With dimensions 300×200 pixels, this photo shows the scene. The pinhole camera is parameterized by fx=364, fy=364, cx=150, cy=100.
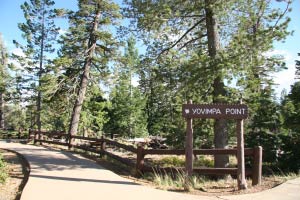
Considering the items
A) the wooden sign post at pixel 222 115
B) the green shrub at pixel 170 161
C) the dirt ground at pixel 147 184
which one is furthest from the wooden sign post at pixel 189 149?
the green shrub at pixel 170 161

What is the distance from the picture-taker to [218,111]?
10.0m

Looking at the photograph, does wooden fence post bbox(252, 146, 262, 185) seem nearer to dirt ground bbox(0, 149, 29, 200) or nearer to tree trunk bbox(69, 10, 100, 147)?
dirt ground bbox(0, 149, 29, 200)

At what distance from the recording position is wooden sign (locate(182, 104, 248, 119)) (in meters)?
9.91

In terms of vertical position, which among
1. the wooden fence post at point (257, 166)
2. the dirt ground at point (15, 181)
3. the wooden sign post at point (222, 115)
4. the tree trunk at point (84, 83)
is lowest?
the dirt ground at point (15, 181)

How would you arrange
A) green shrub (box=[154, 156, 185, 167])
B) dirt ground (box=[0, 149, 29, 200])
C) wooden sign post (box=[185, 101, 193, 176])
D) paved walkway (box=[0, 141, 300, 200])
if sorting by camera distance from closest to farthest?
paved walkway (box=[0, 141, 300, 200]) → dirt ground (box=[0, 149, 29, 200]) → wooden sign post (box=[185, 101, 193, 176]) → green shrub (box=[154, 156, 185, 167])

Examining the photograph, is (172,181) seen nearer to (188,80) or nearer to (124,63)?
A: (188,80)

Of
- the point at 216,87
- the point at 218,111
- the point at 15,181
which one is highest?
the point at 216,87

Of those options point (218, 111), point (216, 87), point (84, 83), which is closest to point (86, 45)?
point (84, 83)

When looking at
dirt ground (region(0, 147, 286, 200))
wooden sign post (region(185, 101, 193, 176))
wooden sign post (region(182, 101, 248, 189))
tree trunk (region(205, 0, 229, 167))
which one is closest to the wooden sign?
wooden sign post (region(182, 101, 248, 189))

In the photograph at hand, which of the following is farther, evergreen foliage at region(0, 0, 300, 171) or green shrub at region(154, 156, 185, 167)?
green shrub at region(154, 156, 185, 167)

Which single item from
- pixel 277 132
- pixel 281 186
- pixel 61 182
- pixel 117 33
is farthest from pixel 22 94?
pixel 281 186

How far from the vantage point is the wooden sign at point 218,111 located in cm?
991

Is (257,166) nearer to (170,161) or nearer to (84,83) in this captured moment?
(170,161)

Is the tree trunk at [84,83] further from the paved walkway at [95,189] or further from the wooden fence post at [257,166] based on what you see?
the wooden fence post at [257,166]
